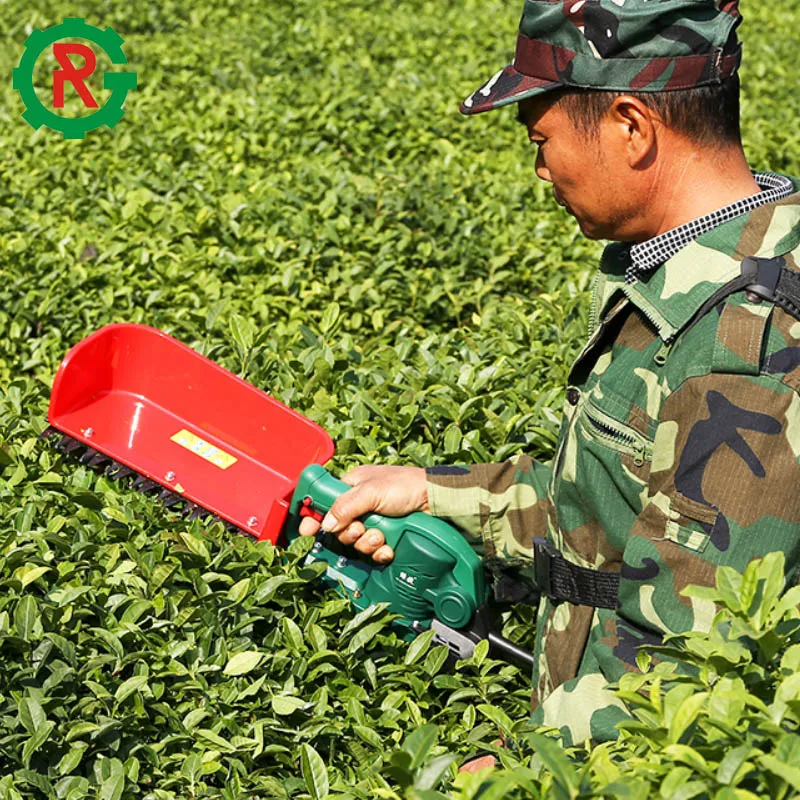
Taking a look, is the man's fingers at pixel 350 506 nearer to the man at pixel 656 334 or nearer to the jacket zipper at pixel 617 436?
the man at pixel 656 334

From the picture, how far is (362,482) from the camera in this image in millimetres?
2945

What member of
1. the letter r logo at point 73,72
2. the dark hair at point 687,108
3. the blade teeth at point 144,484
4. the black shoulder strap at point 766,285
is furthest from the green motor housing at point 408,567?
the letter r logo at point 73,72

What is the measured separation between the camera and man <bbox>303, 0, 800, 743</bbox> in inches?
81.0

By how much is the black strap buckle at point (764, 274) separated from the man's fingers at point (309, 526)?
1.30 metres

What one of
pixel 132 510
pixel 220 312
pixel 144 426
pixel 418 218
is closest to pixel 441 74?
pixel 418 218

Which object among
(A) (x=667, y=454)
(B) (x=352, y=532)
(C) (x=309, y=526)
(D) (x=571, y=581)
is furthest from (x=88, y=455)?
(A) (x=667, y=454)

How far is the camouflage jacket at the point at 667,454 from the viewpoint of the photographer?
2.05 meters

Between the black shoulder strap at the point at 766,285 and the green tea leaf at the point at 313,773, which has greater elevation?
the black shoulder strap at the point at 766,285

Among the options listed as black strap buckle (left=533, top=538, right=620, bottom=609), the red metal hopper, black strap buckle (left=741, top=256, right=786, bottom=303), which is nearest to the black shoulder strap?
black strap buckle (left=741, top=256, right=786, bottom=303)

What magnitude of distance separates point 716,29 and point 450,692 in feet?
5.35

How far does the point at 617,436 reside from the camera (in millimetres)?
2332

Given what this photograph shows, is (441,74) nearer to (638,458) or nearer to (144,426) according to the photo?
(144,426)

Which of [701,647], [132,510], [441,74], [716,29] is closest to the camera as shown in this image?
[701,647]

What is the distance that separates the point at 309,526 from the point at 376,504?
21 cm
